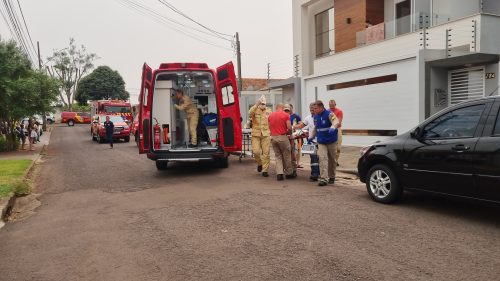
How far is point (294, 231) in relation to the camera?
5.20 meters

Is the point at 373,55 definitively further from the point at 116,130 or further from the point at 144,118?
the point at 116,130

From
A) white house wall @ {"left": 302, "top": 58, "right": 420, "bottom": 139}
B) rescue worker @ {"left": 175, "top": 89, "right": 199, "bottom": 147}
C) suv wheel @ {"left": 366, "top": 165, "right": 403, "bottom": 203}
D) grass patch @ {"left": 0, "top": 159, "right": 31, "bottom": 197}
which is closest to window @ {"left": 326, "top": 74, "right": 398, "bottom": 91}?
white house wall @ {"left": 302, "top": 58, "right": 420, "bottom": 139}

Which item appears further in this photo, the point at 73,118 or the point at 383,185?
the point at 73,118

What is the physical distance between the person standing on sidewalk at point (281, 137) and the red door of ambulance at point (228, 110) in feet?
3.64

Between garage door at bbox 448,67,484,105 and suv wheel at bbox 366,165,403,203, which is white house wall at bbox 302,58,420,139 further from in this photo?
suv wheel at bbox 366,165,403,203

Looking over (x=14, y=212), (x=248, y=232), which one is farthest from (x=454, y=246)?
(x=14, y=212)

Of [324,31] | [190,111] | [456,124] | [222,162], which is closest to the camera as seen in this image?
[456,124]

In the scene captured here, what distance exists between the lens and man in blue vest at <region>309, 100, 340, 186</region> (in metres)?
8.31

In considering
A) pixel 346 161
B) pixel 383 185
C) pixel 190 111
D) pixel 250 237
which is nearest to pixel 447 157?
pixel 383 185

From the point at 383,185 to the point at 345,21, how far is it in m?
14.1

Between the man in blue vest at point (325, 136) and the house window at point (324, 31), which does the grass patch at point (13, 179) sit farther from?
the house window at point (324, 31)

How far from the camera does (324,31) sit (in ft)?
74.2

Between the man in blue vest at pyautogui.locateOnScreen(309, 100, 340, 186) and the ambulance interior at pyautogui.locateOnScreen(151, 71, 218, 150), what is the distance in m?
3.31

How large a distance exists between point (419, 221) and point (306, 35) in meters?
18.4
